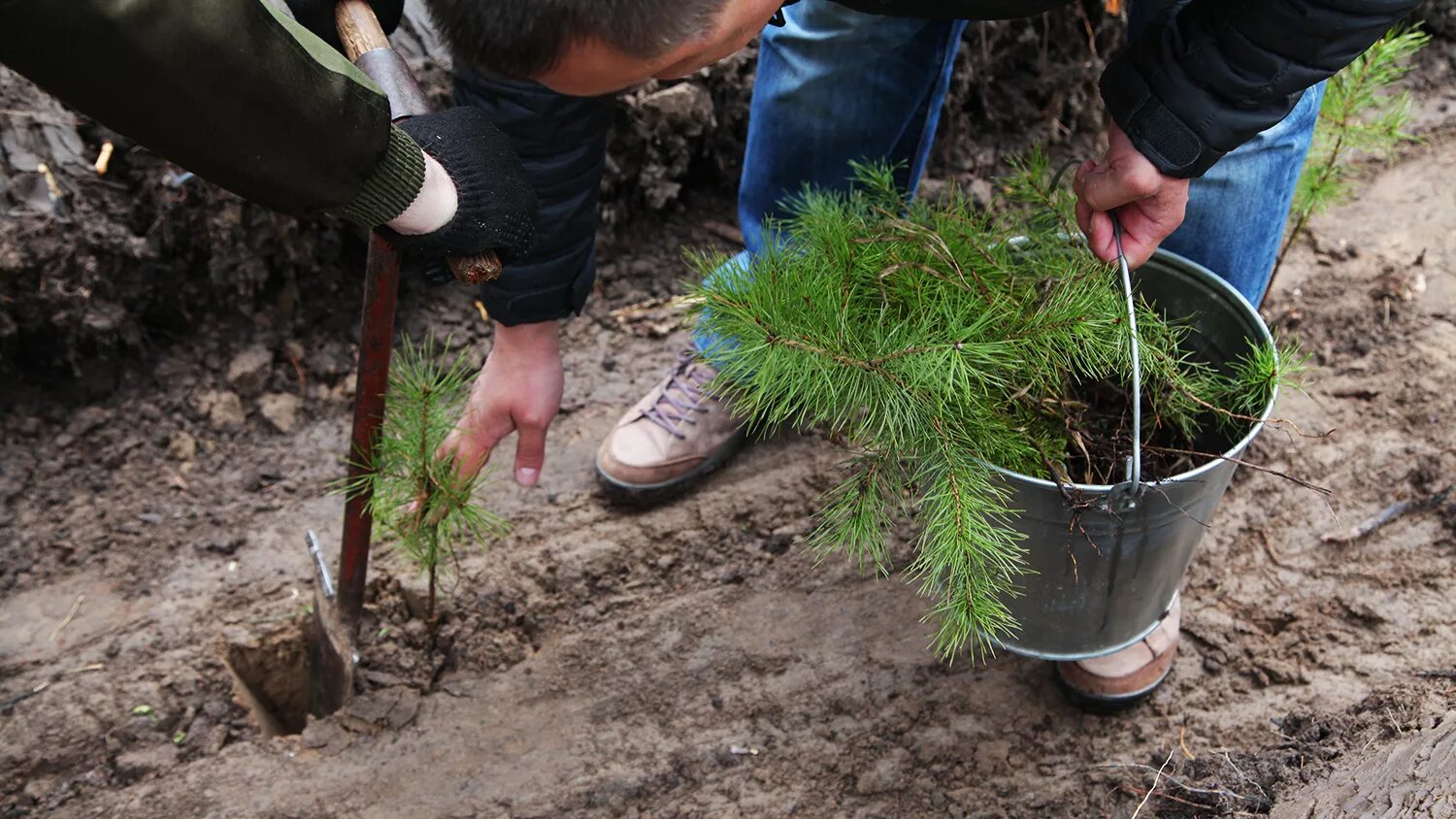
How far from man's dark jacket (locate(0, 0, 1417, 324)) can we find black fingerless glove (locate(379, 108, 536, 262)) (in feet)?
0.23

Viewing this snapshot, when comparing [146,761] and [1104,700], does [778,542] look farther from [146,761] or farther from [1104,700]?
[146,761]

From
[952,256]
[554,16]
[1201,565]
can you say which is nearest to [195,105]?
[554,16]

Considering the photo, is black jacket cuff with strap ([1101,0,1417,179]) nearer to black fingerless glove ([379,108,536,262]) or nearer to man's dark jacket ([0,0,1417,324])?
man's dark jacket ([0,0,1417,324])

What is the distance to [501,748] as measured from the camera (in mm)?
1858

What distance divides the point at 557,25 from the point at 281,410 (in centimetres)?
171

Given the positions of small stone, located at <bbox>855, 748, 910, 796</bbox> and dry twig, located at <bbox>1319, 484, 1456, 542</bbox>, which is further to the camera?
dry twig, located at <bbox>1319, 484, 1456, 542</bbox>

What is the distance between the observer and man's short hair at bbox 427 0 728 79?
105cm

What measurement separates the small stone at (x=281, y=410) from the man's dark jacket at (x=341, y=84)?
115cm

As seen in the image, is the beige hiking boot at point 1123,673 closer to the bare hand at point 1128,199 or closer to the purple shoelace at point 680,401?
the bare hand at point 1128,199

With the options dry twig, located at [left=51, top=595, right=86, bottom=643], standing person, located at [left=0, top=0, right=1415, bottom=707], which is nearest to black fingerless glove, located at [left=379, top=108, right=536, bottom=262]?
standing person, located at [left=0, top=0, right=1415, bottom=707]

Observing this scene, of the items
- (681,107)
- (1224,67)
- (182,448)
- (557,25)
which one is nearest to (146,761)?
(182,448)

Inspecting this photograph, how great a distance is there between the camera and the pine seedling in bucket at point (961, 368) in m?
1.34

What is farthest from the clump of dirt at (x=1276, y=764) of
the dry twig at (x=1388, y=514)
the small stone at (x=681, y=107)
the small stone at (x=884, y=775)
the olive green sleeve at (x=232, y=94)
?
the small stone at (x=681, y=107)

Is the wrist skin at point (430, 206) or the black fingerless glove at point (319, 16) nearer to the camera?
the wrist skin at point (430, 206)
